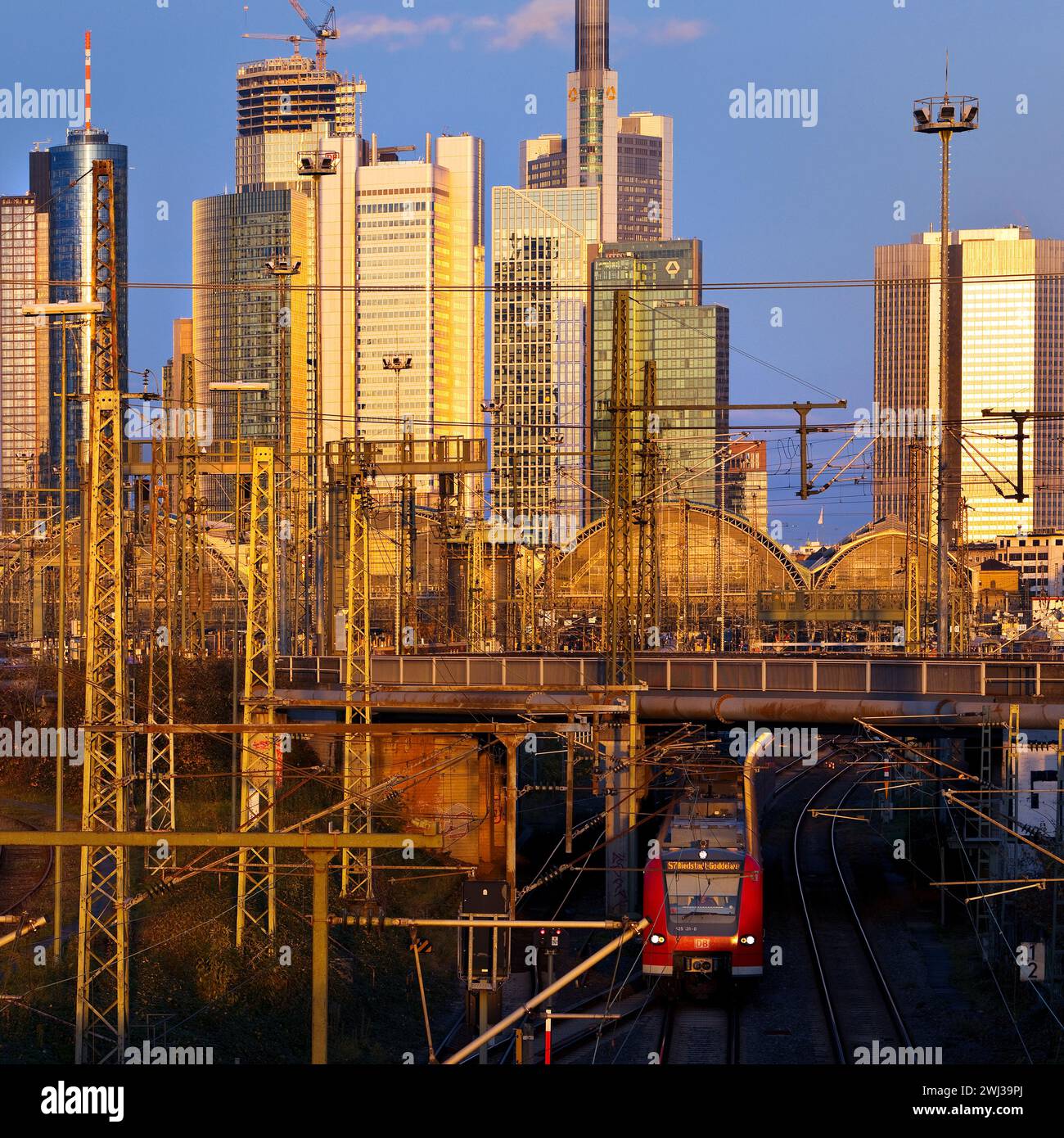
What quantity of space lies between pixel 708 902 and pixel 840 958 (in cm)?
510

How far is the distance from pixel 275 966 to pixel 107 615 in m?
6.95

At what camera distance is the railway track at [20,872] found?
3294 cm

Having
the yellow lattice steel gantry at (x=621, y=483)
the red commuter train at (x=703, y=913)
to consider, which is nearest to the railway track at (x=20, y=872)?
the red commuter train at (x=703, y=913)

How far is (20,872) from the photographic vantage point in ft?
118

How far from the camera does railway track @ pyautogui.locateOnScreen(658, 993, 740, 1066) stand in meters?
24.4

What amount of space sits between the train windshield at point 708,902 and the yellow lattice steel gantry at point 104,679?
30.6 feet
